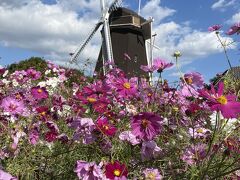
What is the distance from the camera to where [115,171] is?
5.92ft

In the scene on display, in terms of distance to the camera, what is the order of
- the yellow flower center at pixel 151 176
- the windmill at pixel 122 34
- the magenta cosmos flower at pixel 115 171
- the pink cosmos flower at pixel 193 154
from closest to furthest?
the magenta cosmos flower at pixel 115 171 → the yellow flower center at pixel 151 176 → the pink cosmos flower at pixel 193 154 → the windmill at pixel 122 34

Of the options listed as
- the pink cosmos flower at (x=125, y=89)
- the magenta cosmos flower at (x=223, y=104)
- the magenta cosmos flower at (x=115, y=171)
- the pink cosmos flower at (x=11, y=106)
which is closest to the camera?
the magenta cosmos flower at (x=223, y=104)

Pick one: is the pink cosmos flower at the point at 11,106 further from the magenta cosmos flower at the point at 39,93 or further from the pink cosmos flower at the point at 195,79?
the pink cosmos flower at the point at 195,79

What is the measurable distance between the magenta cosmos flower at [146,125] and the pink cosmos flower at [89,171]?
21 cm

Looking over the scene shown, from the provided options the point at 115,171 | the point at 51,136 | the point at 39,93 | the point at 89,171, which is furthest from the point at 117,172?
the point at 39,93

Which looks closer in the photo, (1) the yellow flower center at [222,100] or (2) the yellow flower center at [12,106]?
(1) the yellow flower center at [222,100]

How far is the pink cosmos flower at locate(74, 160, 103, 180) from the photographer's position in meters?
1.83

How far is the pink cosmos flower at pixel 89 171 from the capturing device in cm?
183

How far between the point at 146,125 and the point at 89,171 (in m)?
0.29

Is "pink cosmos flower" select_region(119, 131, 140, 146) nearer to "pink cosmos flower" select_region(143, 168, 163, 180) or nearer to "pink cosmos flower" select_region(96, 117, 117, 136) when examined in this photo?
"pink cosmos flower" select_region(96, 117, 117, 136)

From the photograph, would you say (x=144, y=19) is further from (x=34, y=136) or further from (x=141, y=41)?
(x=34, y=136)

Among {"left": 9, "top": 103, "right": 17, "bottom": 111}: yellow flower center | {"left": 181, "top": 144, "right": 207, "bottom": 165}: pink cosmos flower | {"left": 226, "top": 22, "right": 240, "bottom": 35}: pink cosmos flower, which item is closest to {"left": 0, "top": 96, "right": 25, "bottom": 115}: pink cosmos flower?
{"left": 9, "top": 103, "right": 17, "bottom": 111}: yellow flower center

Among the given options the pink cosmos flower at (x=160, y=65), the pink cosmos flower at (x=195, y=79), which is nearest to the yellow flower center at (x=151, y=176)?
the pink cosmos flower at (x=195, y=79)

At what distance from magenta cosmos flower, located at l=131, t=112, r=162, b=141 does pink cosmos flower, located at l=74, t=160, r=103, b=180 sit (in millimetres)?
211
